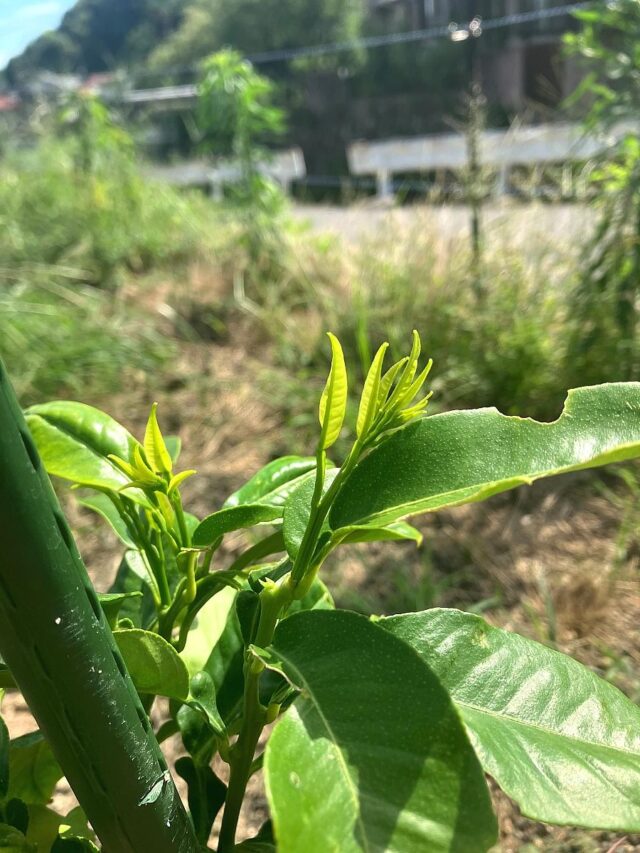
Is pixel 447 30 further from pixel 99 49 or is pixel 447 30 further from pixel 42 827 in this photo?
pixel 42 827

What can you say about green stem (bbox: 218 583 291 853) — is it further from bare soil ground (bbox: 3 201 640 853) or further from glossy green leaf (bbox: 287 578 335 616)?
bare soil ground (bbox: 3 201 640 853)

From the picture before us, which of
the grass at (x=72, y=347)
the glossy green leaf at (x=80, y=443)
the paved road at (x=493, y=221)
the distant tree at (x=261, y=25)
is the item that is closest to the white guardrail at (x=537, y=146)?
the paved road at (x=493, y=221)

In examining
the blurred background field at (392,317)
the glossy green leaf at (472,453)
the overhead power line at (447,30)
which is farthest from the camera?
the overhead power line at (447,30)

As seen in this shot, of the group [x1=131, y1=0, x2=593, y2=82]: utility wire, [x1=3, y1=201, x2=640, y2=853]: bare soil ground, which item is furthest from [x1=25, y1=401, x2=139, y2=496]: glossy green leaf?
A: [x1=131, y1=0, x2=593, y2=82]: utility wire

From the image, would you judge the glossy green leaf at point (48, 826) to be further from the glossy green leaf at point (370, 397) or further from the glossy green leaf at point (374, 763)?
the glossy green leaf at point (370, 397)

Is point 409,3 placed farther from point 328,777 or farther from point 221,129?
point 328,777

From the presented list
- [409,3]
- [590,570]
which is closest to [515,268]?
[590,570]
